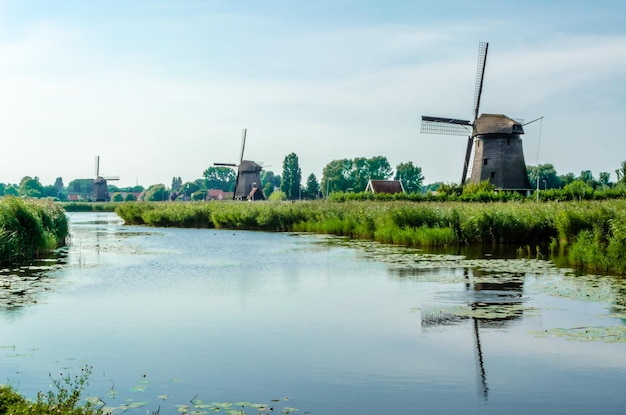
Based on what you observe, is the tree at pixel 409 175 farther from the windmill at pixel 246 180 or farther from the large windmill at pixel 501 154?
the large windmill at pixel 501 154

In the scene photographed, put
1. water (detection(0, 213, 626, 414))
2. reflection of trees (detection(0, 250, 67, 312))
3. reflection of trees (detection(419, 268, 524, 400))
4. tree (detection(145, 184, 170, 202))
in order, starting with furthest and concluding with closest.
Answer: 1. tree (detection(145, 184, 170, 202))
2. reflection of trees (detection(0, 250, 67, 312))
3. reflection of trees (detection(419, 268, 524, 400))
4. water (detection(0, 213, 626, 414))

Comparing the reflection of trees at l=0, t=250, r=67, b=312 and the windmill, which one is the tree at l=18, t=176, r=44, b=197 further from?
the reflection of trees at l=0, t=250, r=67, b=312

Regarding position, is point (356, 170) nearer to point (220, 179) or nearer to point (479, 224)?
point (220, 179)

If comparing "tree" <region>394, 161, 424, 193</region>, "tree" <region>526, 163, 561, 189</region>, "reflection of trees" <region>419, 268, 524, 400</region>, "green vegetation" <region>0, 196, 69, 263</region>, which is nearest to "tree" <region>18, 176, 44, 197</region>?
"tree" <region>394, 161, 424, 193</region>

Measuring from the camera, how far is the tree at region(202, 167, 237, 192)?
153m

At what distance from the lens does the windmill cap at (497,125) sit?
1694 inches

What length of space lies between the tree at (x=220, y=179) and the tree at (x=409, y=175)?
55740 millimetres

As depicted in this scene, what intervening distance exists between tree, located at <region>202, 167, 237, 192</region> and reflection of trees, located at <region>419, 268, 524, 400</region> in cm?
13863

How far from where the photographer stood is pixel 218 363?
8.58m

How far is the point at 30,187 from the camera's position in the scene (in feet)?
451

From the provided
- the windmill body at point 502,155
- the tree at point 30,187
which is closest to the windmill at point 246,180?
the windmill body at point 502,155

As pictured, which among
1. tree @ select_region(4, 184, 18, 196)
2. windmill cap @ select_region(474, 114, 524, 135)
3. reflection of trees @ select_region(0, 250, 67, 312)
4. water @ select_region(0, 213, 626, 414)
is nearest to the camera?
water @ select_region(0, 213, 626, 414)


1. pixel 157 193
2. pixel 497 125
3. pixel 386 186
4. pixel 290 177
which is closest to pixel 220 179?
pixel 157 193

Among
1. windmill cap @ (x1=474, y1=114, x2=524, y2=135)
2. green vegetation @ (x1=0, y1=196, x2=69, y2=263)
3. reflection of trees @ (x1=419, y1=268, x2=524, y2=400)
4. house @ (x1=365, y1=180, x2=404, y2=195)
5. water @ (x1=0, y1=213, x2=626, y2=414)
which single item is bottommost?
water @ (x1=0, y1=213, x2=626, y2=414)
